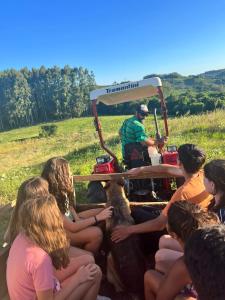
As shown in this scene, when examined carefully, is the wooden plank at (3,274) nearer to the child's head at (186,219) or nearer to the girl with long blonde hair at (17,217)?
the girl with long blonde hair at (17,217)

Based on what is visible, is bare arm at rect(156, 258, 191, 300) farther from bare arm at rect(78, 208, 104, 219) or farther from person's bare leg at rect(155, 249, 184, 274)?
bare arm at rect(78, 208, 104, 219)

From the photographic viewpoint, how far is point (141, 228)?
3566 mm

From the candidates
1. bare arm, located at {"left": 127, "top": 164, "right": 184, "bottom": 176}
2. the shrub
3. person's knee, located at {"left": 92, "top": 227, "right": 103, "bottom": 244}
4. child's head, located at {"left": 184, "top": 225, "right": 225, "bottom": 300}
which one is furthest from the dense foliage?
child's head, located at {"left": 184, "top": 225, "right": 225, "bottom": 300}

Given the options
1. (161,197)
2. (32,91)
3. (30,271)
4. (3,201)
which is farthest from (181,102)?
(32,91)

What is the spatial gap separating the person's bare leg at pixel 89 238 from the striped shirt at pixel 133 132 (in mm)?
2100

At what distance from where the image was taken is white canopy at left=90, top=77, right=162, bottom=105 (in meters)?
5.14

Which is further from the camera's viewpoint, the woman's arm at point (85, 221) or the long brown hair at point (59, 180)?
the long brown hair at point (59, 180)

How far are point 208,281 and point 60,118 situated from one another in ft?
298

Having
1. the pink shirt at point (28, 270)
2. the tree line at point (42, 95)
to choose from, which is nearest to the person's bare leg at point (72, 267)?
the pink shirt at point (28, 270)

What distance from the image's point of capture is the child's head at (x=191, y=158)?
3477 millimetres

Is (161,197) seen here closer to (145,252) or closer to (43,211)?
(145,252)

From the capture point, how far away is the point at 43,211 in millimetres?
2814

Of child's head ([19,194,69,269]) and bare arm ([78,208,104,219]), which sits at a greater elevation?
child's head ([19,194,69,269])

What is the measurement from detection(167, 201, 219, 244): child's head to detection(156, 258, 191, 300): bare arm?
0.60 ft
